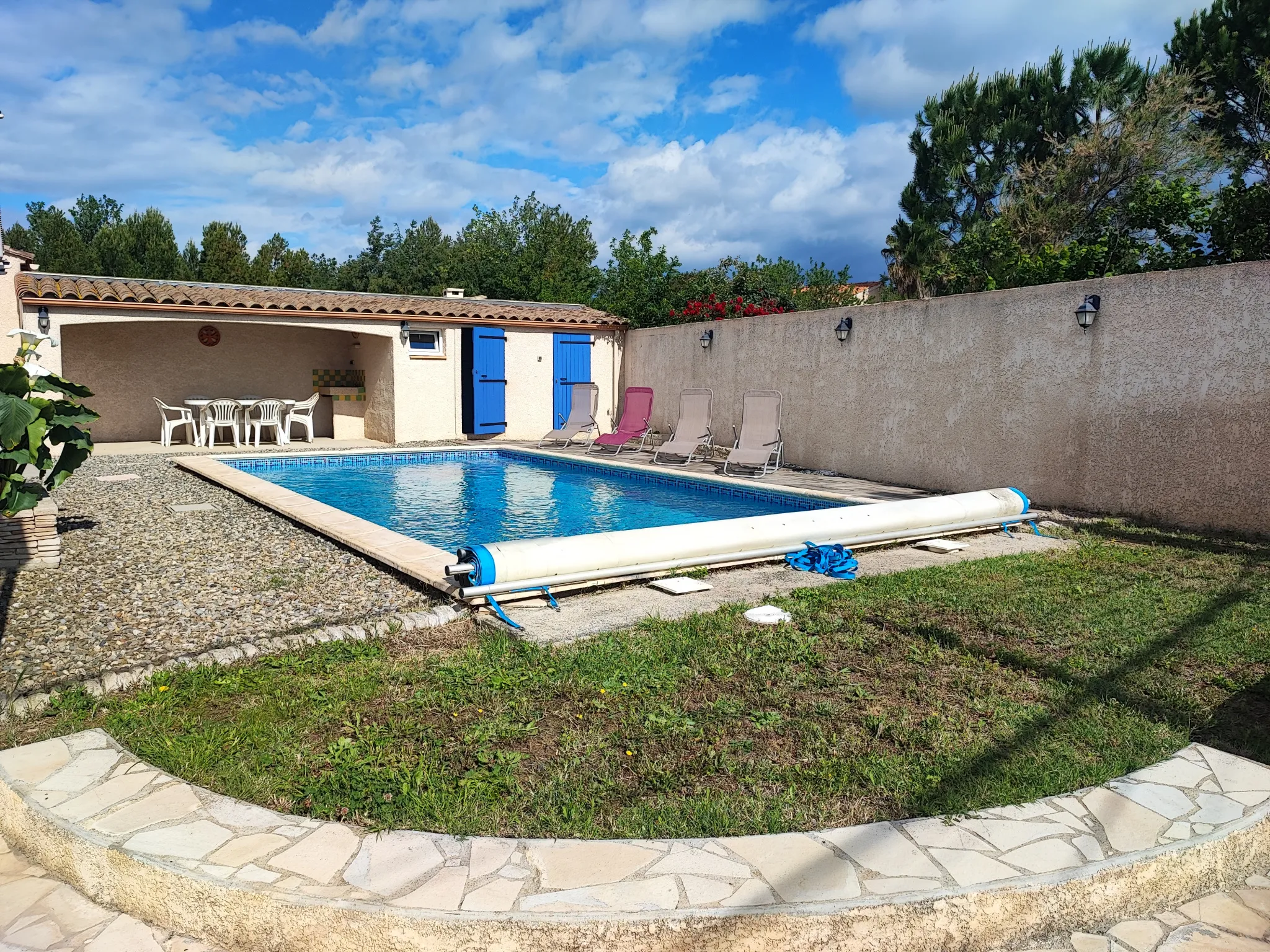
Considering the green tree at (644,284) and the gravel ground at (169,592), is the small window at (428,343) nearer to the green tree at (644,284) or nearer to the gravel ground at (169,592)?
the green tree at (644,284)

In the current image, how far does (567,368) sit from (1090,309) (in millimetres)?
9829

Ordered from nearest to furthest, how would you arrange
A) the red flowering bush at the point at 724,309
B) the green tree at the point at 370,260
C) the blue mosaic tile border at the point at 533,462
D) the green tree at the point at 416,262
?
the blue mosaic tile border at the point at 533,462
the red flowering bush at the point at 724,309
the green tree at the point at 416,262
the green tree at the point at 370,260

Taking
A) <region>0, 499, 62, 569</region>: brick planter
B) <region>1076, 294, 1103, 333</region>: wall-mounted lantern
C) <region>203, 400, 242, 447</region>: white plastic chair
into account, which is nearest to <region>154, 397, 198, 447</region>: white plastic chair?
<region>203, 400, 242, 447</region>: white plastic chair

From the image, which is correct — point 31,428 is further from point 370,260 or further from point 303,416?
point 370,260

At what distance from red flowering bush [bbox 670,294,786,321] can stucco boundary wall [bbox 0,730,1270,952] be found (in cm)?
1374

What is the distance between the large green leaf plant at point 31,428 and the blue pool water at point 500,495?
2877 millimetres

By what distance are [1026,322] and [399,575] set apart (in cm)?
699

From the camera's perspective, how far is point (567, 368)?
1608 centimetres

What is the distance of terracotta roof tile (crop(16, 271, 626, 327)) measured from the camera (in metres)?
12.4

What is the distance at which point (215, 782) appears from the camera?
274 centimetres

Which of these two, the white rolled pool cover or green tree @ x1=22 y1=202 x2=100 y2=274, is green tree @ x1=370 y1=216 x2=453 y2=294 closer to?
green tree @ x1=22 y1=202 x2=100 y2=274

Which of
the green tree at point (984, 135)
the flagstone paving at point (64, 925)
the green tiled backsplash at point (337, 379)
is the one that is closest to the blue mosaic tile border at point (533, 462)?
the green tiled backsplash at point (337, 379)

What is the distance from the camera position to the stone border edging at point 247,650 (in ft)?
11.1

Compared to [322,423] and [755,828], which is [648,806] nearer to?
[755,828]
